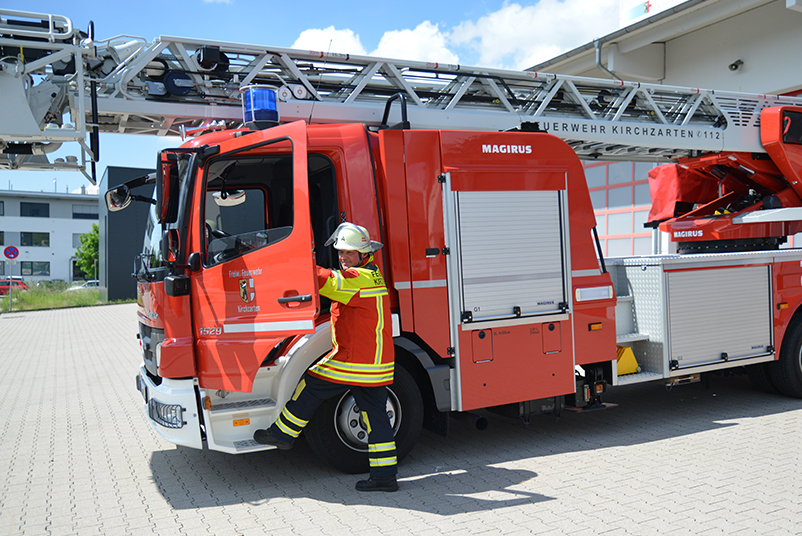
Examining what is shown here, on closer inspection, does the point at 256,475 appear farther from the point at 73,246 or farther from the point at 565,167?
the point at 73,246

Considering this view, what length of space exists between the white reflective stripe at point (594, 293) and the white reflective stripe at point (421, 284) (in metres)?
1.23

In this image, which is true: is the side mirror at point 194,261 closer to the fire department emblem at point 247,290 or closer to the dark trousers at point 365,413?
the fire department emblem at point 247,290

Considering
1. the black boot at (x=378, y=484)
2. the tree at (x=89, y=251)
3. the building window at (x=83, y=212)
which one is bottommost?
the black boot at (x=378, y=484)

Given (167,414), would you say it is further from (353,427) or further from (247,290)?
(353,427)

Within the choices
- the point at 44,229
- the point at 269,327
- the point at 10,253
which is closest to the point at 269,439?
the point at 269,327

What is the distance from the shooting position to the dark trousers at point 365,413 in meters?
4.04

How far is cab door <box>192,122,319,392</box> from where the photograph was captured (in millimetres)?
3881

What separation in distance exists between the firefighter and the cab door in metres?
0.21

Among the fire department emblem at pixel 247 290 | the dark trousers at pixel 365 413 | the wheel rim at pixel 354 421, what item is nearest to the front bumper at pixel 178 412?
the dark trousers at pixel 365 413

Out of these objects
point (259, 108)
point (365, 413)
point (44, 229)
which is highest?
point (44, 229)

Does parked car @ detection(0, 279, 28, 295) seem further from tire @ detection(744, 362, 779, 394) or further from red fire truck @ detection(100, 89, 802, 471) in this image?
tire @ detection(744, 362, 779, 394)

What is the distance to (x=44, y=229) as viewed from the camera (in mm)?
52375

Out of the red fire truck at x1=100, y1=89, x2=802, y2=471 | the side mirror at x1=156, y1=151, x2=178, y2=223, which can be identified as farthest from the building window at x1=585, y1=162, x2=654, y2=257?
the side mirror at x1=156, y1=151, x2=178, y2=223

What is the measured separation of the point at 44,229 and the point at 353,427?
56959 mm
